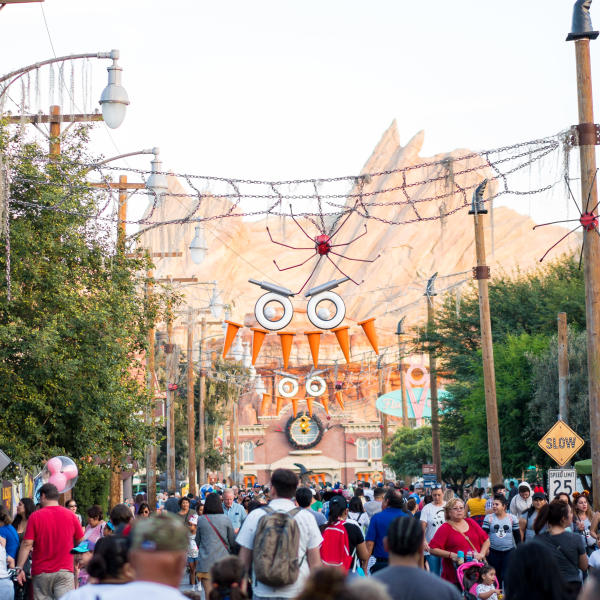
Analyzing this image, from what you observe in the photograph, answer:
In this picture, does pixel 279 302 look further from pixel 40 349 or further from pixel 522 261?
pixel 522 261

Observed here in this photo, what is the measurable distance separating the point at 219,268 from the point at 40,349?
484 ft

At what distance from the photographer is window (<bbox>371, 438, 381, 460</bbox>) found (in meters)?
118

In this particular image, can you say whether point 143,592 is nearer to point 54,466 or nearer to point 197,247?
point 54,466

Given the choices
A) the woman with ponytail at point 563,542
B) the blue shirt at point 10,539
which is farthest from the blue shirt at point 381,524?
the blue shirt at point 10,539

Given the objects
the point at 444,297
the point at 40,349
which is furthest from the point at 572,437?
the point at 444,297

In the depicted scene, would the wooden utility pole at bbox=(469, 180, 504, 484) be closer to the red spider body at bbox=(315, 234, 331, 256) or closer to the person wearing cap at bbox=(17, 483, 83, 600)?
the red spider body at bbox=(315, 234, 331, 256)

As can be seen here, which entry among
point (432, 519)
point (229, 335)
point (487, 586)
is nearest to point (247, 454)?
point (229, 335)

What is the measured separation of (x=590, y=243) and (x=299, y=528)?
1025cm

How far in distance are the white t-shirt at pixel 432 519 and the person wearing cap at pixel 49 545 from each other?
5.82 meters

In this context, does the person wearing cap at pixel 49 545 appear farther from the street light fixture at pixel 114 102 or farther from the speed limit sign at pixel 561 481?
the speed limit sign at pixel 561 481

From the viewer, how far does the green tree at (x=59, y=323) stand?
21.5m

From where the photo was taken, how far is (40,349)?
20.7 m

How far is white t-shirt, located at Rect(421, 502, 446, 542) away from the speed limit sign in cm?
330

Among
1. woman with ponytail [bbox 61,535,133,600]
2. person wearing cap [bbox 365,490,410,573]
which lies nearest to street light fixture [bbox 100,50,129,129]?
person wearing cap [bbox 365,490,410,573]
